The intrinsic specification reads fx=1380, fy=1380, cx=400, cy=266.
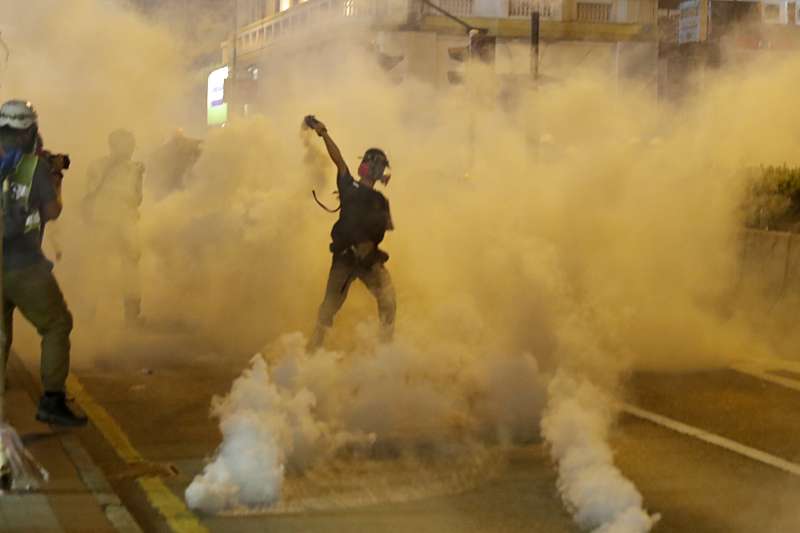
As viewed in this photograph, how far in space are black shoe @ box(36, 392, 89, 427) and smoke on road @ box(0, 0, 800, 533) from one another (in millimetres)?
878

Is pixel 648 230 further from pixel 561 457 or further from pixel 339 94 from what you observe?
pixel 561 457

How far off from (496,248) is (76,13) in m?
5.86

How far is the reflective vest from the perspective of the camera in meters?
7.28

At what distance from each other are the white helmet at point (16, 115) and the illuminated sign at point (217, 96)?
10.5 meters

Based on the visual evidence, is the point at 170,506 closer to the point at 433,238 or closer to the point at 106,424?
the point at 106,424

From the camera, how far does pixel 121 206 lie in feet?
39.4

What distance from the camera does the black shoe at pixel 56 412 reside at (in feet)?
25.4

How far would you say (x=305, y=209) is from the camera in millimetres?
12938

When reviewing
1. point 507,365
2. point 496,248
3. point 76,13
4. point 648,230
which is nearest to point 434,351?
point 507,365

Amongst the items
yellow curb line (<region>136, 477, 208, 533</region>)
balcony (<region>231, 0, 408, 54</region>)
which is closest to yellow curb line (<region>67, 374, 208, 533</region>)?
yellow curb line (<region>136, 477, 208, 533</region>)

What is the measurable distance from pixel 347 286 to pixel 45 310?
89.3 inches

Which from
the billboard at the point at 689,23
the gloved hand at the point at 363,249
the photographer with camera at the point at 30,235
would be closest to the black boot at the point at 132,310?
the gloved hand at the point at 363,249

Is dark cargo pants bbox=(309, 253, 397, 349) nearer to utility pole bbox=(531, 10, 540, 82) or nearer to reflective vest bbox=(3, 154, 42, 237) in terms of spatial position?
reflective vest bbox=(3, 154, 42, 237)

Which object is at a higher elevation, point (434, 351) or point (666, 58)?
point (666, 58)
